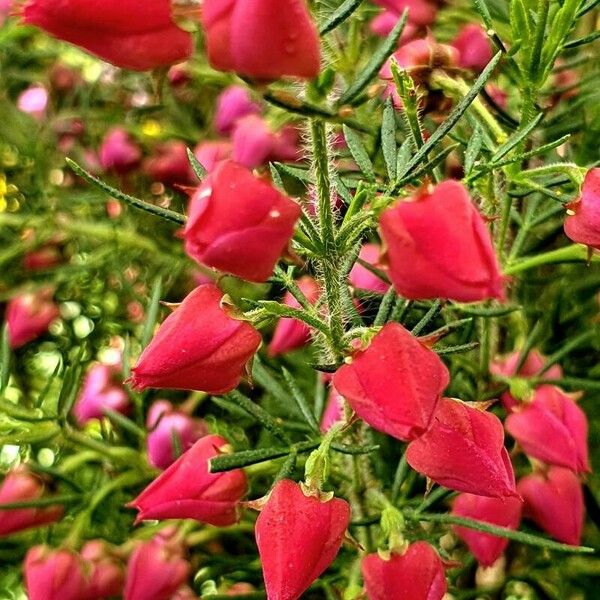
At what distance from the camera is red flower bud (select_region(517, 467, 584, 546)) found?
2.12 ft

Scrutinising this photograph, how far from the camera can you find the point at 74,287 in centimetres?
116

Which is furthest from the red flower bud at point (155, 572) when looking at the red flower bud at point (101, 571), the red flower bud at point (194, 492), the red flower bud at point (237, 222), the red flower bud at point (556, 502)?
the red flower bud at point (237, 222)

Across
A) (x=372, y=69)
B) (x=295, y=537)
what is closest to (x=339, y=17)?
(x=372, y=69)

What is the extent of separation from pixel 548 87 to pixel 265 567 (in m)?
0.52

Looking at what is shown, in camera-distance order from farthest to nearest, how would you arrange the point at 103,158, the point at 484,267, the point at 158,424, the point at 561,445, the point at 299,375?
the point at 103,158, the point at 299,375, the point at 158,424, the point at 561,445, the point at 484,267

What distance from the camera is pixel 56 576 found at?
702 millimetres

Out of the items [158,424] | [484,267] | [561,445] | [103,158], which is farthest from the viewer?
[103,158]

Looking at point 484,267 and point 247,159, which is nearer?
point 484,267

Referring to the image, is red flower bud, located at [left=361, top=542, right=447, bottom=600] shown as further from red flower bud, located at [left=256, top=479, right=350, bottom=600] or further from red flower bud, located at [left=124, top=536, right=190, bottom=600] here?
red flower bud, located at [left=124, top=536, right=190, bottom=600]

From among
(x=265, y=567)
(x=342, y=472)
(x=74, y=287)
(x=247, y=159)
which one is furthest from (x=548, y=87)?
(x=74, y=287)

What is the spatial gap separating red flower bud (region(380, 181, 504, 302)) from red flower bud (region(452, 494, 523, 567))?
0.25 m

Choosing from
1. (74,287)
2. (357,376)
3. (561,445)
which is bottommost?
(74,287)

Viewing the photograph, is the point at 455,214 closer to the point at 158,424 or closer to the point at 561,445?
the point at 561,445

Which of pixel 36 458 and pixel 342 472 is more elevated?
pixel 342 472
